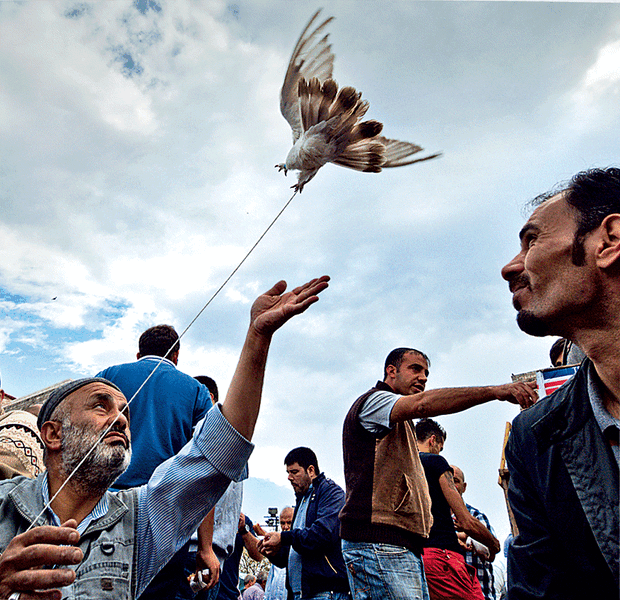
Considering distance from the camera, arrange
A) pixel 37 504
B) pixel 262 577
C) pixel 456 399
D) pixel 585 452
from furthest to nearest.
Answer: pixel 262 577 < pixel 456 399 < pixel 37 504 < pixel 585 452

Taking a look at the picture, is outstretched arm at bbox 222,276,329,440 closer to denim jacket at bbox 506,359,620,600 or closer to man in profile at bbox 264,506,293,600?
denim jacket at bbox 506,359,620,600

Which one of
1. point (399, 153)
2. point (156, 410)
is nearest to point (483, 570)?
point (156, 410)

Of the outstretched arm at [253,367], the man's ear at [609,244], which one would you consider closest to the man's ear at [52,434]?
the outstretched arm at [253,367]

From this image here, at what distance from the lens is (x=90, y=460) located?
6.52 ft

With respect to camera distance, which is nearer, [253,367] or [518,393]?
[253,367]

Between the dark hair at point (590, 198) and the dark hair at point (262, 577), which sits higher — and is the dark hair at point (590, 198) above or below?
above

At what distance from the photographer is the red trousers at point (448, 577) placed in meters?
3.69

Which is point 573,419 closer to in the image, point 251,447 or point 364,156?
point 251,447

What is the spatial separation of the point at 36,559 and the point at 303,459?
4196mm

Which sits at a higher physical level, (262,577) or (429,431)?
(429,431)

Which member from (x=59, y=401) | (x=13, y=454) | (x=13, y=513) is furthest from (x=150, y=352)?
(x=13, y=513)

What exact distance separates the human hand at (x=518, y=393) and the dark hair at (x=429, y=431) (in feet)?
6.91

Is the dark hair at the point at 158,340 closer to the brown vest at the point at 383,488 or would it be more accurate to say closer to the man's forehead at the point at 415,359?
the brown vest at the point at 383,488

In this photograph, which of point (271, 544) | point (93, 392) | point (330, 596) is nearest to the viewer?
point (93, 392)
